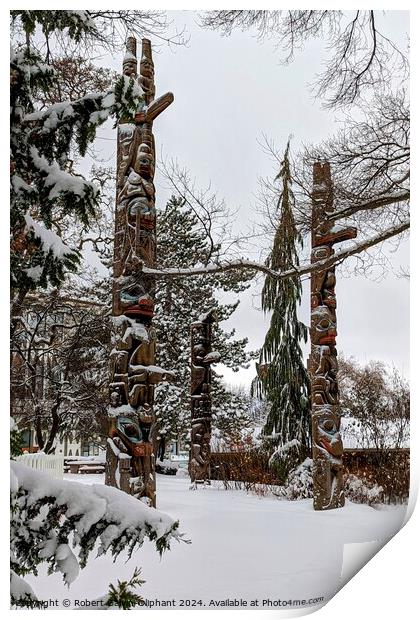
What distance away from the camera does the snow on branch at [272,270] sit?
4.07m

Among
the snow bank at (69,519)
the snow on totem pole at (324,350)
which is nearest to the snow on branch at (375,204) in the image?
the snow on totem pole at (324,350)

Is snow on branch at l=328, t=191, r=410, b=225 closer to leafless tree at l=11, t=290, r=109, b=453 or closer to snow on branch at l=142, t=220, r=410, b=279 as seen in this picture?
snow on branch at l=142, t=220, r=410, b=279

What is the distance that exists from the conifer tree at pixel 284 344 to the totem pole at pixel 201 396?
0.36m

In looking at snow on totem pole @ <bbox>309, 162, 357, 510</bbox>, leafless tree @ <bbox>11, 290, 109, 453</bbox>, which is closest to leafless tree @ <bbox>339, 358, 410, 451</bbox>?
snow on totem pole @ <bbox>309, 162, 357, 510</bbox>

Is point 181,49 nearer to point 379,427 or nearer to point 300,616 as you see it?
point 379,427

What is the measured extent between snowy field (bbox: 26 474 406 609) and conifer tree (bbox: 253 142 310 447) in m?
0.92

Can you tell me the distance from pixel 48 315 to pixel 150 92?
1.51 meters

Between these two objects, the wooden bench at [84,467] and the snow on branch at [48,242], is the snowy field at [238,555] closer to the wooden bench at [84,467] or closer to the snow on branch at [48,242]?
the wooden bench at [84,467]

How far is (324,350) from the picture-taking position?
4.58 m

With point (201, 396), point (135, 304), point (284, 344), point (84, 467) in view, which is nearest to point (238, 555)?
point (84, 467)

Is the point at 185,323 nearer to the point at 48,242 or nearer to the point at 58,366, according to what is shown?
the point at 58,366

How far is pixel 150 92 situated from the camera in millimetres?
4047

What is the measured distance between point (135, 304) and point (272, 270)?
887 mm

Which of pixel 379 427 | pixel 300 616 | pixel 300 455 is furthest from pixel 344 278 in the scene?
pixel 300 616
